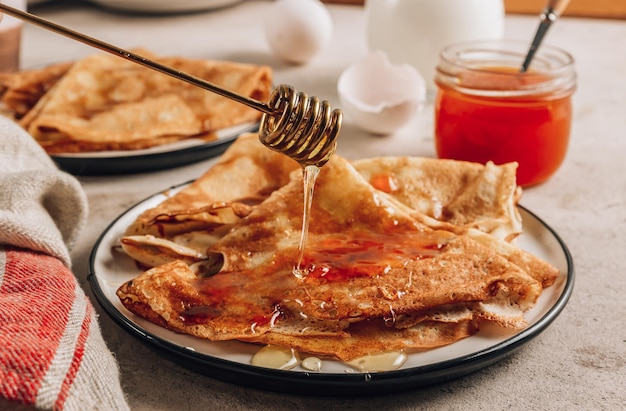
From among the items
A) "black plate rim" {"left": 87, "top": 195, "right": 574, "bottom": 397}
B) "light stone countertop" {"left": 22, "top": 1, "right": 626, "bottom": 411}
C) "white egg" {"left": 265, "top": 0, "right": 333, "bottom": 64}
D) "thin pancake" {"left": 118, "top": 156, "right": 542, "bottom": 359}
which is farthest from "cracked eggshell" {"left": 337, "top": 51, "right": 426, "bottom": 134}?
"black plate rim" {"left": 87, "top": 195, "right": 574, "bottom": 397}

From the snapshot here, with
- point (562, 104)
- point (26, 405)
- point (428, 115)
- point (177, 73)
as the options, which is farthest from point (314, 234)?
point (428, 115)

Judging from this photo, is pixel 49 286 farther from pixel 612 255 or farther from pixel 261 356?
pixel 612 255

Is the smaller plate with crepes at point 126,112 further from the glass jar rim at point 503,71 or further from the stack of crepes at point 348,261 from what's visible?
the glass jar rim at point 503,71

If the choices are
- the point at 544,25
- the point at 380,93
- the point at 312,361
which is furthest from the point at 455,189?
the point at 380,93

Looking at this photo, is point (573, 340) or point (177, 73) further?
point (573, 340)

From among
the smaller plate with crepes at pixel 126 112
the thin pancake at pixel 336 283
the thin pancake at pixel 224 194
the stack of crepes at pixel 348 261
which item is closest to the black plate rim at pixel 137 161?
the smaller plate with crepes at pixel 126 112

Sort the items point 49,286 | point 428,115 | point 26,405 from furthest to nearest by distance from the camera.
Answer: point 428,115 → point 49,286 → point 26,405

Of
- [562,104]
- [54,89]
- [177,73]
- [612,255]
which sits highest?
[177,73]

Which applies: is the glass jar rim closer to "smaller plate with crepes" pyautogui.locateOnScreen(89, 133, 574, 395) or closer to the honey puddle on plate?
"smaller plate with crepes" pyautogui.locateOnScreen(89, 133, 574, 395)
